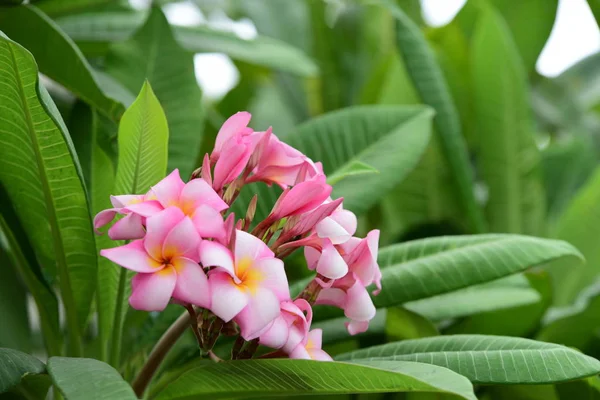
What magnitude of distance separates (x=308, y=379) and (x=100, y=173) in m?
0.32

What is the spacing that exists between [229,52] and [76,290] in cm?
52

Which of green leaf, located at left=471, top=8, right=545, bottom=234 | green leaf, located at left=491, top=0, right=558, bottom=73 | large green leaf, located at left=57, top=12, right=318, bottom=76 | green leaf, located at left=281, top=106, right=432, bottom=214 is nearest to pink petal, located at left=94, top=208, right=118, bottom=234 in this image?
green leaf, located at left=281, top=106, right=432, bottom=214

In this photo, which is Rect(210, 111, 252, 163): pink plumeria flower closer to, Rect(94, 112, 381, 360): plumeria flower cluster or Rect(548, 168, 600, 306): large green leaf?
Rect(94, 112, 381, 360): plumeria flower cluster

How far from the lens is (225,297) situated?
0.45 m

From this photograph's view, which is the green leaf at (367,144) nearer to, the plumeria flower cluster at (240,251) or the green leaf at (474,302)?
the green leaf at (474,302)

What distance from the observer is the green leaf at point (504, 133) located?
42.5 inches

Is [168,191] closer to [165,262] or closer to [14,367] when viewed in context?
[165,262]

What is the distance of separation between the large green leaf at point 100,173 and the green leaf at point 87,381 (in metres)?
0.16

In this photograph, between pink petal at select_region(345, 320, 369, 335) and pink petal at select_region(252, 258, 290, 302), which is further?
pink petal at select_region(345, 320, 369, 335)

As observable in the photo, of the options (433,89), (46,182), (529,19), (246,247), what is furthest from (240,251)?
(529,19)

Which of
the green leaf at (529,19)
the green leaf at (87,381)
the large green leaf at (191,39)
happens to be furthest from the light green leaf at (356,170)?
the green leaf at (529,19)

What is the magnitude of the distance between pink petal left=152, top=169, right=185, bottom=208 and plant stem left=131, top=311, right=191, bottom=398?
11 centimetres

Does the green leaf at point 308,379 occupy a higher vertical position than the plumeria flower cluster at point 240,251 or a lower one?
lower

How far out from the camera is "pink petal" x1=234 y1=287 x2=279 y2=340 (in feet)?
1.47
